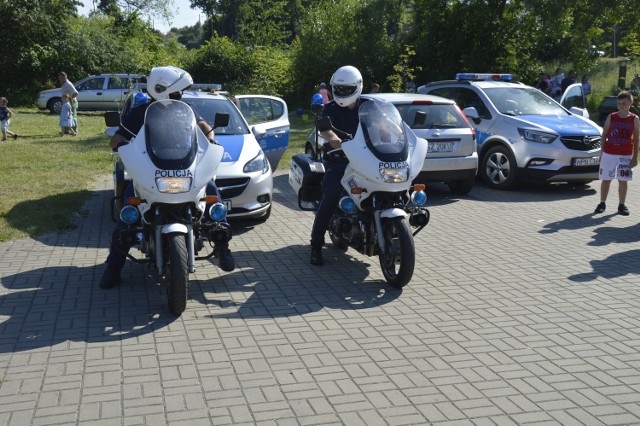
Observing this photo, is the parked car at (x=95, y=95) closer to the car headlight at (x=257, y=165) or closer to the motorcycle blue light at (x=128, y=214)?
the car headlight at (x=257, y=165)

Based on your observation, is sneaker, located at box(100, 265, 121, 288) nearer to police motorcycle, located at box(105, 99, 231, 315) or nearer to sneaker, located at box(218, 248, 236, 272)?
police motorcycle, located at box(105, 99, 231, 315)

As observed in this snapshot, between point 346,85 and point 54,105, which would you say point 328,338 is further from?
point 54,105

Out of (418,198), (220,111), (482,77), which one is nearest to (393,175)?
(418,198)

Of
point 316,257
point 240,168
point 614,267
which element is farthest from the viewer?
point 240,168

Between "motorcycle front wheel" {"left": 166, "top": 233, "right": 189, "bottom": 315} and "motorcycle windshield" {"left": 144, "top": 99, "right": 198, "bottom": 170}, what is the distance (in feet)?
2.14

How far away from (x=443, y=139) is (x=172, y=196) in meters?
6.53

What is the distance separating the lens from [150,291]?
6805 mm

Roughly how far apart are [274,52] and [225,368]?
28924 mm

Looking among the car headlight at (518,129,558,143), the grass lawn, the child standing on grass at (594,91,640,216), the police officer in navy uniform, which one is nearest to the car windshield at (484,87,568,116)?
the car headlight at (518,129,558,143)

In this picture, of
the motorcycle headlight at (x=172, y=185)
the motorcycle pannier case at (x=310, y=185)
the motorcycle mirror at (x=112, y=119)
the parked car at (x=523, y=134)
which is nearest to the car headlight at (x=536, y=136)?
the parked car at (x=523, y=134)

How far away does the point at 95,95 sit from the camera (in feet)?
98.8

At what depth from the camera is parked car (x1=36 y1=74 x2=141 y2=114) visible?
30.0 metres

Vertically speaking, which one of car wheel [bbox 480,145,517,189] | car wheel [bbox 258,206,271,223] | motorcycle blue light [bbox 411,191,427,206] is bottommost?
car wheel [bbox 258,206,271,223]

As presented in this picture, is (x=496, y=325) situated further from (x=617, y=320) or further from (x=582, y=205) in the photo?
(x=582, y=205)
